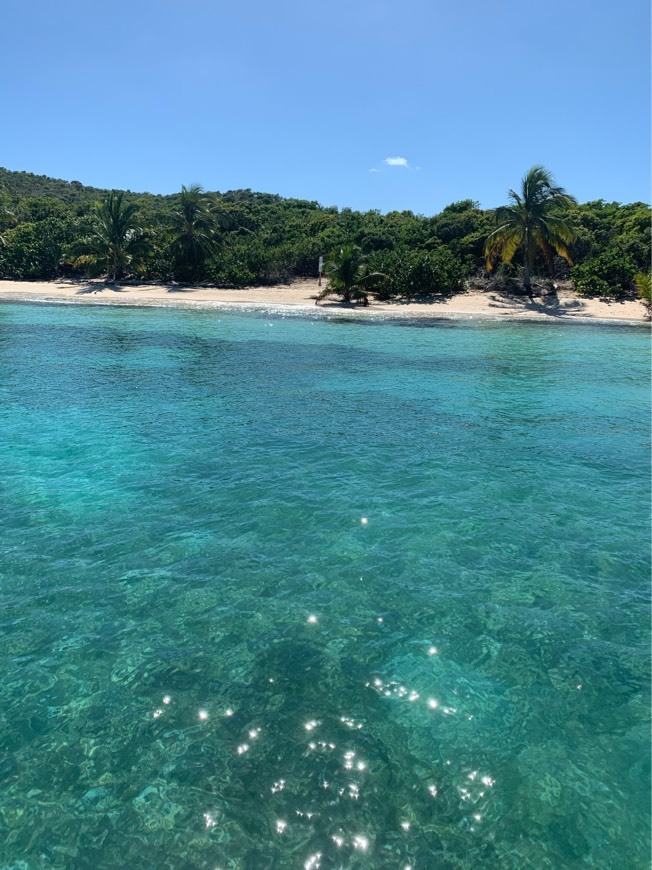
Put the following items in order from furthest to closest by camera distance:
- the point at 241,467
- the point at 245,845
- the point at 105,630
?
the point at 241,467, the point at 105,630, the point at 245,845

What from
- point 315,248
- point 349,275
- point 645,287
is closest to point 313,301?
point 349,275

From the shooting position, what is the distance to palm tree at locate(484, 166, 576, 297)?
37.7m

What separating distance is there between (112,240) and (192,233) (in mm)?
6689

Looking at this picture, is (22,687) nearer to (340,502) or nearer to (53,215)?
(340,502)

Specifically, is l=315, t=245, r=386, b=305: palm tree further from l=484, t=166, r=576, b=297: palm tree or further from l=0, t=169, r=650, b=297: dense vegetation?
l=484, t=166, r=576, b=297: palm tree

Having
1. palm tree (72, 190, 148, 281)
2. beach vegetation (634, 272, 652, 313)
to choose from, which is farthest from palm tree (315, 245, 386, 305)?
palm tree (72, 190, 148, 281)

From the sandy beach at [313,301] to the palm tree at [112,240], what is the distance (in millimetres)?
2082

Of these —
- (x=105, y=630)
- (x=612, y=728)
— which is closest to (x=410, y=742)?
(x=612, y=728)

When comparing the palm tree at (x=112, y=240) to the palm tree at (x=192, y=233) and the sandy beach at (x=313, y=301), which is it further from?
the palm tree at (x=192, y=233)

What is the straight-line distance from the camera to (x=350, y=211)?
196ft

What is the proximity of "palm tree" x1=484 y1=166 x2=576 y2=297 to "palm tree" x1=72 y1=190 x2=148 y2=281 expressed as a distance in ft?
97.3

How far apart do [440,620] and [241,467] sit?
4.62 meters

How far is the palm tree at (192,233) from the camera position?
4625 centimetres

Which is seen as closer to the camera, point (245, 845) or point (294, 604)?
point (245, 845)
